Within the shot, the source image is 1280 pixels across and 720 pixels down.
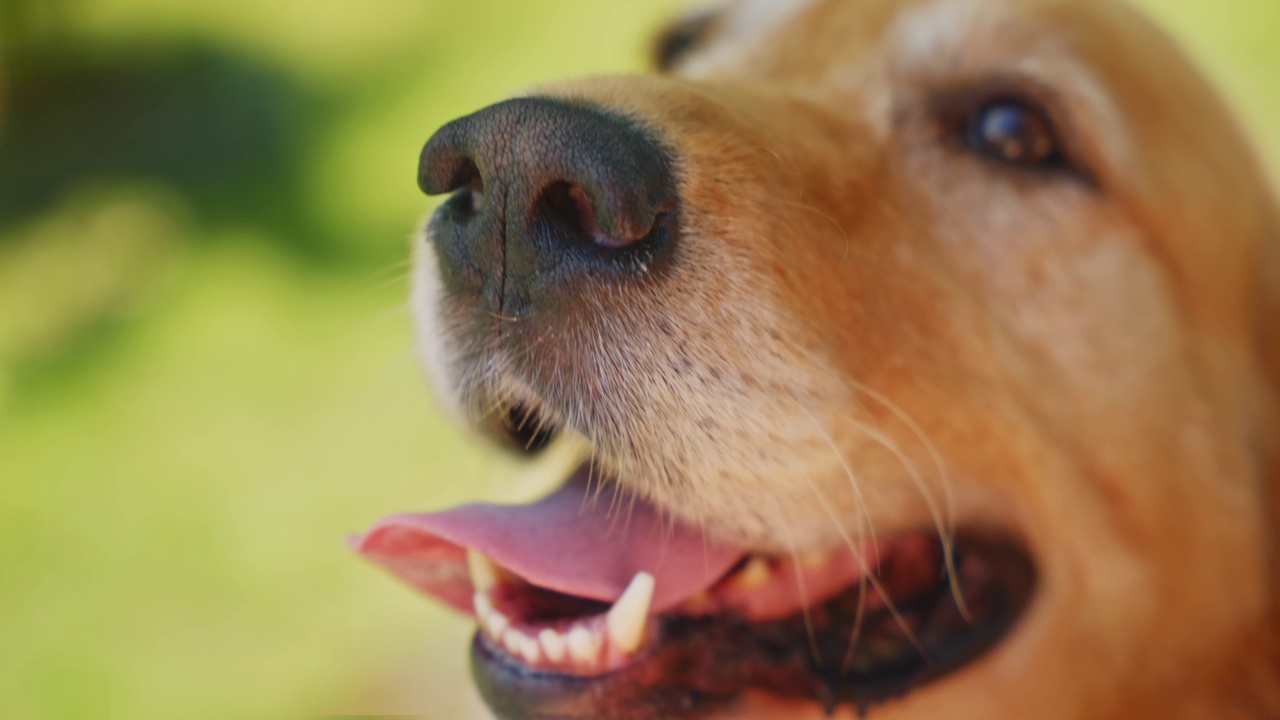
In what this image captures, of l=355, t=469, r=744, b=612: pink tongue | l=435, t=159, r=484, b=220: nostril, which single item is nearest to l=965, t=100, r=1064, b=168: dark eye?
l=355, t=469, r=744, b=612: pink tongue

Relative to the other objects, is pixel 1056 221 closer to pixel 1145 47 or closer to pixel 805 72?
pixel 1145 47

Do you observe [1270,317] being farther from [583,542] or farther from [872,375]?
[583,542]

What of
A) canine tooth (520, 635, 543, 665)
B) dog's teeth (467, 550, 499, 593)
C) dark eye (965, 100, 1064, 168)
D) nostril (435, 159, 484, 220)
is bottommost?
canine tooth (520, 635, 543, 665)

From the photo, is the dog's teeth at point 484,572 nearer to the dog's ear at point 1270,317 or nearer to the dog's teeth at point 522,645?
the dog's teeth at point 522,645

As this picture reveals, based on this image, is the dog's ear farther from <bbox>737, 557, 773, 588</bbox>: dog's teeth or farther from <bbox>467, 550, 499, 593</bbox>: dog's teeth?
<bbox>467, 550, 499, 593</bbox>: dog's teeth

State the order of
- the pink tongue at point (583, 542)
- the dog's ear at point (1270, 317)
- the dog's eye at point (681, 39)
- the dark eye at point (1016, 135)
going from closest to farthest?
the pink tongue at point (583, 542) → the dark eye at point (1016, 135) → the dog's ear at point (1270, 317) → the dog's eye at point (681, 39)

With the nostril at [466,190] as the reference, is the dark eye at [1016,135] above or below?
above

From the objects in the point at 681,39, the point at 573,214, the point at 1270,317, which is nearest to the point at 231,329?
the point at 681,39

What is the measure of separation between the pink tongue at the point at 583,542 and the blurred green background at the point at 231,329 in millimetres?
755

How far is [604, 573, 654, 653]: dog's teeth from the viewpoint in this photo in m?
1.71

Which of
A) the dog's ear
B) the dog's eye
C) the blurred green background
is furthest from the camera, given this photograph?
the blurred green background

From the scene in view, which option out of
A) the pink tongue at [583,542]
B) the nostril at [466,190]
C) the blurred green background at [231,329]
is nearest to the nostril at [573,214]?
the nostril at [466,190]

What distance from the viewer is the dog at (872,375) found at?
1.71 metres

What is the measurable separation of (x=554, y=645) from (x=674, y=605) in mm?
217
